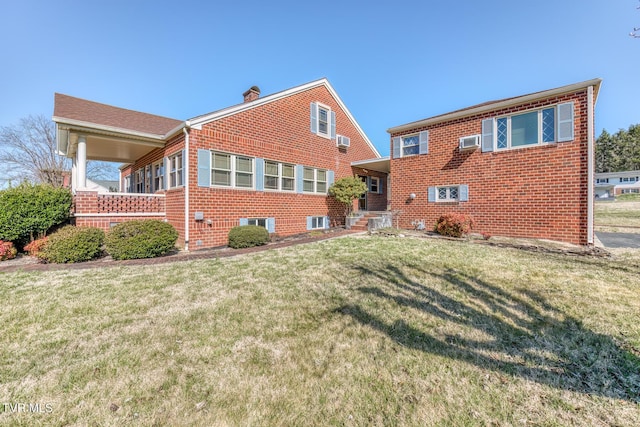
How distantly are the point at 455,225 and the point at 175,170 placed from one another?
10561 millimetres

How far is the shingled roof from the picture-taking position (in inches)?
354

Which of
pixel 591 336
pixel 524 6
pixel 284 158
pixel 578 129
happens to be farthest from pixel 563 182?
pixel 284 158

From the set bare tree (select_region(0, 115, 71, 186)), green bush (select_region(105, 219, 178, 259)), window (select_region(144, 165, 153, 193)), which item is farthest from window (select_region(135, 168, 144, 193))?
bare tree (select_region(0, 115, 71, 186))

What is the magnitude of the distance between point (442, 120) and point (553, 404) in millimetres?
11333

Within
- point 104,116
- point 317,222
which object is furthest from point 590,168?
point 104,116

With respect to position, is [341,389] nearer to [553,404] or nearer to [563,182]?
[553,404]

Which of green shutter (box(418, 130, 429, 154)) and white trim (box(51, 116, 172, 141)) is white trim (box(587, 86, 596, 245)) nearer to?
green shutter (box(418, 130, 429, 154))

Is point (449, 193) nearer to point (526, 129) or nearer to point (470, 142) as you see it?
point (470, 142)

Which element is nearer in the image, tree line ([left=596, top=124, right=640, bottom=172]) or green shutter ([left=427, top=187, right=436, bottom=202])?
green shutter ([left=427, top=187, right=436, bottom=202])

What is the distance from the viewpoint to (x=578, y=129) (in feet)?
27.8

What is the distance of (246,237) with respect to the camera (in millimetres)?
8828

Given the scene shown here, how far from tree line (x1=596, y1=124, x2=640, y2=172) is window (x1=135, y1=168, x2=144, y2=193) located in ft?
210

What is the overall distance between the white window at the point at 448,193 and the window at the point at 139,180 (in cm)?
1474

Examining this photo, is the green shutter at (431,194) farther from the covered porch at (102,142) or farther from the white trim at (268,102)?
the covered porch at (102,142)
